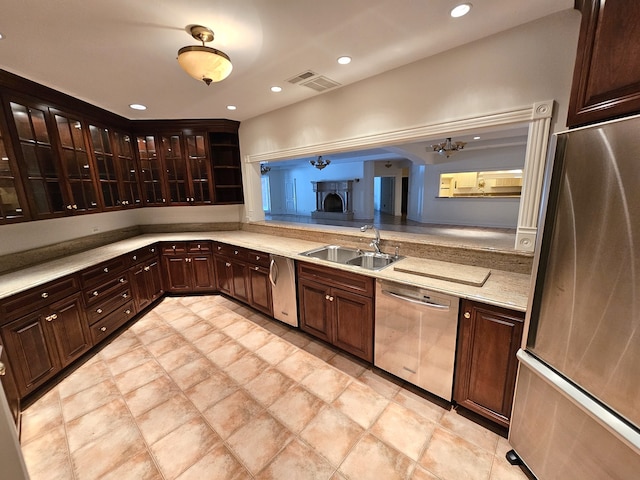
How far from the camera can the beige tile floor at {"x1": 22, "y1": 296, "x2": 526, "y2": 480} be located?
4.93 feet

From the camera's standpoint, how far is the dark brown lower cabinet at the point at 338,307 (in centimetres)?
223

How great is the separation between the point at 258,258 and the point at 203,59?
203 centimetres

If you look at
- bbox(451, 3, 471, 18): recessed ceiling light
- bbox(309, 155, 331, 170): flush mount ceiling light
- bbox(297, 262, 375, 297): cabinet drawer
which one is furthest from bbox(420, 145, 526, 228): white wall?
bbox(297, 262, 375, 297): cabinet drawer

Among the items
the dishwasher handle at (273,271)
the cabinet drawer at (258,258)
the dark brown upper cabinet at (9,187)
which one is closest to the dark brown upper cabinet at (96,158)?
the dark brown upper cabinet at (9,187)

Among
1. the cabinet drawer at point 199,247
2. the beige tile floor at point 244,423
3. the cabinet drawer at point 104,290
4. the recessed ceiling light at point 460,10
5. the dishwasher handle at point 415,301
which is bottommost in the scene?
the beige tile floor at point 244,423

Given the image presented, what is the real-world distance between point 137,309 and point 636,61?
4.38 meters

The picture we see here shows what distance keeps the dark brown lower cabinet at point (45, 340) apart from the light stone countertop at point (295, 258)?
27cm

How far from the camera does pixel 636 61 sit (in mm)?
938

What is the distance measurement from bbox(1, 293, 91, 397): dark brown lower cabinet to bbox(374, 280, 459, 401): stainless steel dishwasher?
8.91 ft

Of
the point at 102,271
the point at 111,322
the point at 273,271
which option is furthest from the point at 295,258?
the point at 111,322

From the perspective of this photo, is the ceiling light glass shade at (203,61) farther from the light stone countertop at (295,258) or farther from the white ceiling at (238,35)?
the light stone countertop at (295,258)

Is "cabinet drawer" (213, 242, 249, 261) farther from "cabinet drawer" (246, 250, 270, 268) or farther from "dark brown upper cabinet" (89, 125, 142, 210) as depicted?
"dark brown upper cabinet" (89, 125, 142, 210)

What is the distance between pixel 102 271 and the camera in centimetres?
268

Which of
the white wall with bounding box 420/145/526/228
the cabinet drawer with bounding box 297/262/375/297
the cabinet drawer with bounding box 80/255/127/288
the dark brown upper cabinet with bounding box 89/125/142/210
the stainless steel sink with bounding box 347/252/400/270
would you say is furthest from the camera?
the white wall with bounding box 420/145/526/228
